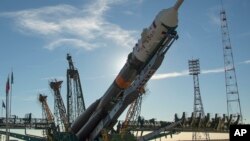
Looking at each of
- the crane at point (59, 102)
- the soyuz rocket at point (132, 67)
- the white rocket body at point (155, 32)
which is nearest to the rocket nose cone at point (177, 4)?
the soyuz rocket at point (132, 67)

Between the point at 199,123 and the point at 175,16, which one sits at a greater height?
the point at 175,16

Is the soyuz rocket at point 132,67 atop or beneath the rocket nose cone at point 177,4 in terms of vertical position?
beneath

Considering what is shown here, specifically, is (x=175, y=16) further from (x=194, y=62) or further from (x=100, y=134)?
(x=194, y=62)

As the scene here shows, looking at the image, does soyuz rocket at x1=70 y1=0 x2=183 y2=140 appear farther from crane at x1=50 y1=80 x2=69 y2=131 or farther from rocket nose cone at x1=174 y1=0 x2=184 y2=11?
crane at x1=50 y1=80 x2=69 y2=131

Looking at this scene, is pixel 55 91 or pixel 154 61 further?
pixel 55 91

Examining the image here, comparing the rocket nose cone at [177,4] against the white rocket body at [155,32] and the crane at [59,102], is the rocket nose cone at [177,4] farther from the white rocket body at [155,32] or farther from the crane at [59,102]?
the crane at [59,102]

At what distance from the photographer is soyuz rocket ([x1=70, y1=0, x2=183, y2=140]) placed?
29688 mm

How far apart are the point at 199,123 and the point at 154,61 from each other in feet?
180

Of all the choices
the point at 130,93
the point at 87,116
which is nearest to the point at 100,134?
the point at 87,116

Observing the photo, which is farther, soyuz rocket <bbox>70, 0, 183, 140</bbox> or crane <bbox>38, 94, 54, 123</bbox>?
crane <bbox>38, 94, 54, 123</bbox>

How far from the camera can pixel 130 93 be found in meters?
32.1

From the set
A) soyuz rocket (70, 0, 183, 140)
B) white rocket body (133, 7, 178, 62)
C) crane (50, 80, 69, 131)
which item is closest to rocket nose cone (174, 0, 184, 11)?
soyuz rocket (70, 0, 183, 140)

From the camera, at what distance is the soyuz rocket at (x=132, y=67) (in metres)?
29.7

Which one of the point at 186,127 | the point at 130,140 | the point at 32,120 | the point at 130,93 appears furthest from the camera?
the point at 186,127
